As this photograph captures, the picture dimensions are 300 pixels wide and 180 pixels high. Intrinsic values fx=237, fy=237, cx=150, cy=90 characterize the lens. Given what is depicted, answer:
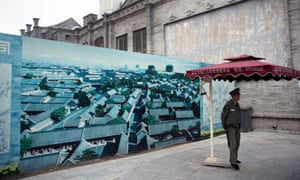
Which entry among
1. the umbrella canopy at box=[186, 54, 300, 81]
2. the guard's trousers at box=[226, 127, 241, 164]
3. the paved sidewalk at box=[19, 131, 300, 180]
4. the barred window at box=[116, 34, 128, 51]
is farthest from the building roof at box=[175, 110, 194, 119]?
the barred window at box=[116, 34, 128, 51]

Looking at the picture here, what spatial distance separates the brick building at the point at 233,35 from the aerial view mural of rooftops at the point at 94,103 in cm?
448

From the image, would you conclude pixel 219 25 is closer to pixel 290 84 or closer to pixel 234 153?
pixel 290 84

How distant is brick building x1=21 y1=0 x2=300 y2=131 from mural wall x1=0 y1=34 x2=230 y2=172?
450cm

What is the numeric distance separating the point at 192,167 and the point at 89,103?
3.28 meters

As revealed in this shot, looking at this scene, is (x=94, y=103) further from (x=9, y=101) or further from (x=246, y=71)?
(x=246, y=71)

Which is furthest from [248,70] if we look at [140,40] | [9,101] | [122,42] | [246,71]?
[122,42]

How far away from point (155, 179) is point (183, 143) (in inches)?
175

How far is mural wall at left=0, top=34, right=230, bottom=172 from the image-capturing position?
5.63 m

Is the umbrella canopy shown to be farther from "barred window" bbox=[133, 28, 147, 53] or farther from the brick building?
"barred window" bbox=[133, 28, 147, 53]

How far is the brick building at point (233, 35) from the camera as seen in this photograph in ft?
34.6

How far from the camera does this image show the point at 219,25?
13.3m

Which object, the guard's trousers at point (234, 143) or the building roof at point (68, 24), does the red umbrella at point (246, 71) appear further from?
the building roof at point (68, 24)

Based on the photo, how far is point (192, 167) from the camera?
5.83 m

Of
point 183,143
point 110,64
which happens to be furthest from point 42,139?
point 183,143
